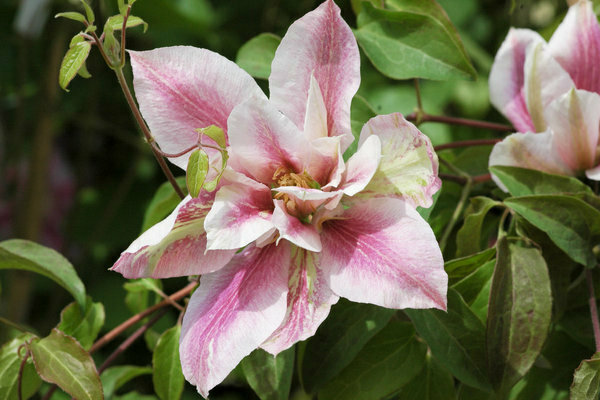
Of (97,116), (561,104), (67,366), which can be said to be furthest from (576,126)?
(97,116)

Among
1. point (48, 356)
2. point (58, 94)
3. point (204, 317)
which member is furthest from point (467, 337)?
point (58, 94)

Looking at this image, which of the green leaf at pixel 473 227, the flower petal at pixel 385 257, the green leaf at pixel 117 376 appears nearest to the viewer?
the flower petal at pixel 385 257

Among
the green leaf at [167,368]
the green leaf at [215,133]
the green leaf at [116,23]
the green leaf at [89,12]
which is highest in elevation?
the green leaf at [89,12]

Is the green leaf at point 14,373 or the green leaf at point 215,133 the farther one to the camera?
the green leaf at point 14,373

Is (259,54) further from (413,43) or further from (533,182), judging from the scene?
(533,182)

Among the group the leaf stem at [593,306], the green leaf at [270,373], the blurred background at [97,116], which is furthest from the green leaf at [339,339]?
the blurred background at [97,116]

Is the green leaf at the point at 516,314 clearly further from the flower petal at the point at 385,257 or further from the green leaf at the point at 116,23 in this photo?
the green leaf at the point at 116,23
